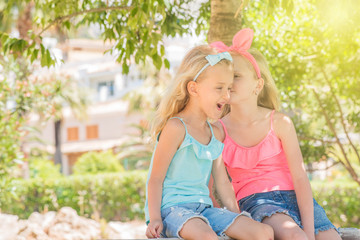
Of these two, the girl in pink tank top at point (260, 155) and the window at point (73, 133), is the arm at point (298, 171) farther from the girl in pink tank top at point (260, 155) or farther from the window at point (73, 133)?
the window at point (73, 133)

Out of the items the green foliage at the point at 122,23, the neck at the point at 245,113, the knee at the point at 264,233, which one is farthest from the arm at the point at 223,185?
the green foliage at the point at 122,23

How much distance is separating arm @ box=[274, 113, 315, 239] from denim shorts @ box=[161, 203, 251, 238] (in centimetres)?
47

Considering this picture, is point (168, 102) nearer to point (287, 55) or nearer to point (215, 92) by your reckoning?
point (215, 92)

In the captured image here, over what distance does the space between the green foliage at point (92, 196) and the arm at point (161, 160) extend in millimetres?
10239

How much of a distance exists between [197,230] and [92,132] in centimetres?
3223

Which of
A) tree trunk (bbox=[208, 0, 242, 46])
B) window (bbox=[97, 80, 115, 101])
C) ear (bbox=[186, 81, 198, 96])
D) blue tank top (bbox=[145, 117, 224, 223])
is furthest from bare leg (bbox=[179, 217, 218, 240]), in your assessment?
window (bbox=[97, 80, 115, 101])

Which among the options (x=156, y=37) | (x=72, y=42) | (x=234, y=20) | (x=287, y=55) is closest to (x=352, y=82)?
(x=287, y=55)

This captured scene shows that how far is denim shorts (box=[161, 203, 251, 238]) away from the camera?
2.52m

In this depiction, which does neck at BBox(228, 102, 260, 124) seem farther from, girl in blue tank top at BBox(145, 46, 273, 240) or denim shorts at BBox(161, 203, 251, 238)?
denim shorts at BBox(161, 203, 251, 238)

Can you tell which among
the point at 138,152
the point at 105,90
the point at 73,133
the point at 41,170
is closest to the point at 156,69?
the point at 41,170

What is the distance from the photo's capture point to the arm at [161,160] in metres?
2.70

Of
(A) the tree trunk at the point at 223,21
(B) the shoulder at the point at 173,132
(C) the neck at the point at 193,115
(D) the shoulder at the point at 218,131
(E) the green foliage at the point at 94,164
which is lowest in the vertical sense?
(E) the green foliage at the point at 94,164

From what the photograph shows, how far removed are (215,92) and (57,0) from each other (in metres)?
2.32

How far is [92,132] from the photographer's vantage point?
3409cm
